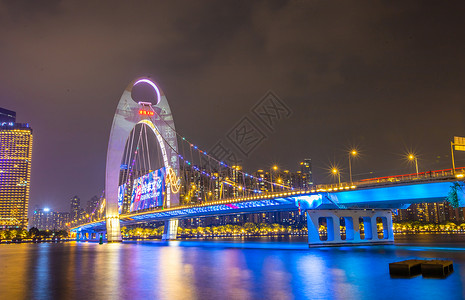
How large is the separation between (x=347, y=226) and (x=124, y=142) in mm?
47395

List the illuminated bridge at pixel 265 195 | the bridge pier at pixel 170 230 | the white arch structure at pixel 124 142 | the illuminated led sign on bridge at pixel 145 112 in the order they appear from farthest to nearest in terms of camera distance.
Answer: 1. the bridge pier at pixel 170 230
2. the illuminated led sign on bridge at pixel 145 112
3. the white arch structure at pixel 124 142
4. the illuminated bridge at pixel 265 195

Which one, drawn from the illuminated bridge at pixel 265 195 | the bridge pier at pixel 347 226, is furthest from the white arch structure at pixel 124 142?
the bridge pier at pixel 347 226

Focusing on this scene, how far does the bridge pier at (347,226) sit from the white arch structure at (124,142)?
1424 inches

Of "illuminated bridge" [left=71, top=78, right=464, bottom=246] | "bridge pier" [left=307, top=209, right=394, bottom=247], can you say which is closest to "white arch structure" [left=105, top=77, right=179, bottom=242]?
"illuminated bridge" [left=71, top=78, right=464, bottom=246]

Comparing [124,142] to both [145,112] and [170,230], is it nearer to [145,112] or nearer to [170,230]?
[145,112]

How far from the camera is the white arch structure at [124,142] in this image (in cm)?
8288

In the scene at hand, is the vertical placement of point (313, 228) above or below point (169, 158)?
below

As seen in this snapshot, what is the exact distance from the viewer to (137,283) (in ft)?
60.9

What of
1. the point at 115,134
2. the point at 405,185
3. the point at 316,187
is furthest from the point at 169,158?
the point at 405,185

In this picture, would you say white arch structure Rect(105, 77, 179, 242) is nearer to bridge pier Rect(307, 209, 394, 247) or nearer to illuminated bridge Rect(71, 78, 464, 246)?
illuminated bridge Rect(71, 78, 464, 246)

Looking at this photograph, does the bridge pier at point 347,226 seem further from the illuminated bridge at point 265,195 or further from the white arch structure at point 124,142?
the white arch structure at point 124,142

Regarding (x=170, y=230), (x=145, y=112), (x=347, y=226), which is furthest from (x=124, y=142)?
(x=347, y=226)

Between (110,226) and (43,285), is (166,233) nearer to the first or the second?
(110,226)

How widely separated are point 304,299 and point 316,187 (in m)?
37.4
